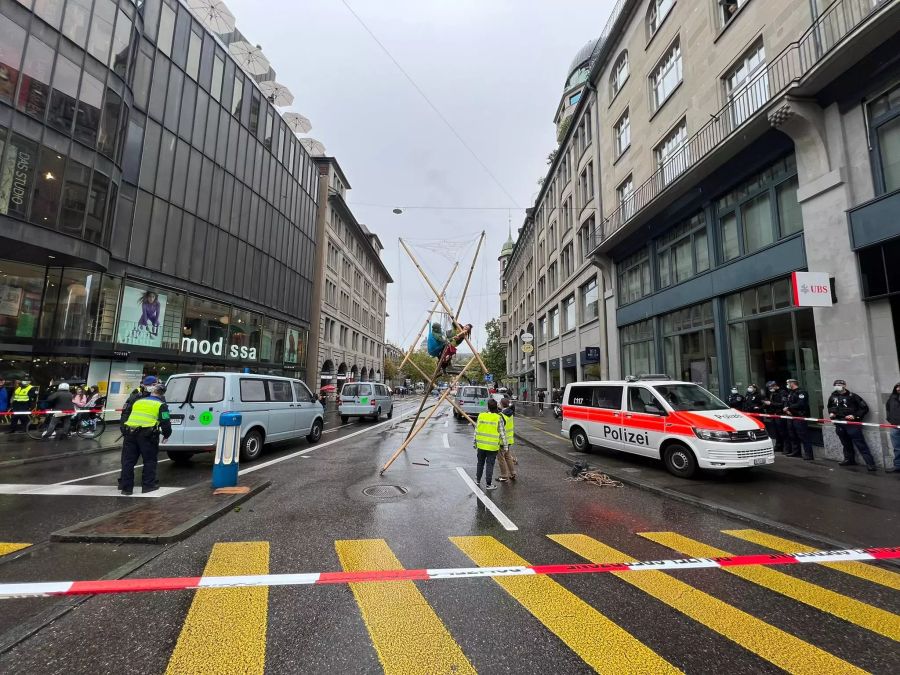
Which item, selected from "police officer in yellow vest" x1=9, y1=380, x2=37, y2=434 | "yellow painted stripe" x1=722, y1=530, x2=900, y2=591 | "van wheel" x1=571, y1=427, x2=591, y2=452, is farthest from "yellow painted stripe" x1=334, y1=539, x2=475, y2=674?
"police officer in yellow vest" x1=9, y1=380, x2=37, y2=434

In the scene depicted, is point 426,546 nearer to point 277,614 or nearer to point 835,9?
point 277,614

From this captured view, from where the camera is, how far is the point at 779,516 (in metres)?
6.07

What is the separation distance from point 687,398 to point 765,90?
396 inches

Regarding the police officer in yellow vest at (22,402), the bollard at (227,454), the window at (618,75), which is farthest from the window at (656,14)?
the police officer in yellow vest at (22,402)

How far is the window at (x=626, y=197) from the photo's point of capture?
64.4 ft

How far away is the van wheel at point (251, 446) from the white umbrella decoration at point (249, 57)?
96.6 feet

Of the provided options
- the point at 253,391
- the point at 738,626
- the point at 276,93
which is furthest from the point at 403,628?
the point at 276,93

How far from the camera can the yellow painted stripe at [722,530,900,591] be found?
403cm

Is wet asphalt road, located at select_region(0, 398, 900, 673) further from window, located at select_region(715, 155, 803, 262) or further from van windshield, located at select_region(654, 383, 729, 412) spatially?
window, located at select_region(715, 155, 803, 262)

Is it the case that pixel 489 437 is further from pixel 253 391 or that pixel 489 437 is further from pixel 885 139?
pixel 885 139

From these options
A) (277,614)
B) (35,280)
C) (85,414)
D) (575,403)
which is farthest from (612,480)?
(35,280)

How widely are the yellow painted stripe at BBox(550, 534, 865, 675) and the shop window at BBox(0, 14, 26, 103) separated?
2232cm

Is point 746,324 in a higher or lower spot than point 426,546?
higher

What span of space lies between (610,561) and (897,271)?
9.85 metres
